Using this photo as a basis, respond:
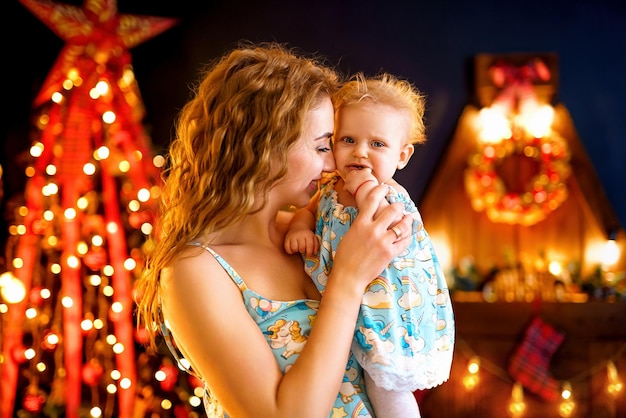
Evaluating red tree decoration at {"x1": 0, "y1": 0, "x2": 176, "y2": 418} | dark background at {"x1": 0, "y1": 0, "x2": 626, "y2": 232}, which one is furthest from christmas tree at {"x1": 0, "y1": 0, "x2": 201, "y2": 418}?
dark background at {"x1": 0, "y1": 0, "x2": 626, "y2": 232}

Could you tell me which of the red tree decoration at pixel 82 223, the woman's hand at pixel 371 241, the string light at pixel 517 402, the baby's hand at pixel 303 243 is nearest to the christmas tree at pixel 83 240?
the red tree decoration at pixel 82 223

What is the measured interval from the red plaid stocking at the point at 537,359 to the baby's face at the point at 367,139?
277 cm

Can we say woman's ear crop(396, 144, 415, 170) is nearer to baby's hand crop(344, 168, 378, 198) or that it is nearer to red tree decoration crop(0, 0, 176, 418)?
baby's hand crop(344, 168, 378, 198)

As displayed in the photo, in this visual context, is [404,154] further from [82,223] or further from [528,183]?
[528,183]

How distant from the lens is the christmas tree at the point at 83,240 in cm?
343

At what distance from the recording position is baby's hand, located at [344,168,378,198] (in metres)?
1.49

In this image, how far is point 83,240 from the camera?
11.4ft

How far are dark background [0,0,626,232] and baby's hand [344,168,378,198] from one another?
10.3 feet

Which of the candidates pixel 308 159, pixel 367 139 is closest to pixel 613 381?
pixel 367 139

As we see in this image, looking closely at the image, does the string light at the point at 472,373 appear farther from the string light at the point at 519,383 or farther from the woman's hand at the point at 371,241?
the woman's hand at the point at 371,241

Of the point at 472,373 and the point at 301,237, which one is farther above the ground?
the point at 301,237

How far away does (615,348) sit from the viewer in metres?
4.14

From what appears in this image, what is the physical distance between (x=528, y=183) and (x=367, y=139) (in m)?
3.16

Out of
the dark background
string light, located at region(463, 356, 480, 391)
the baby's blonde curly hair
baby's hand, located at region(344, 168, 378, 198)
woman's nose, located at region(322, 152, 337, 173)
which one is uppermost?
the dark background
